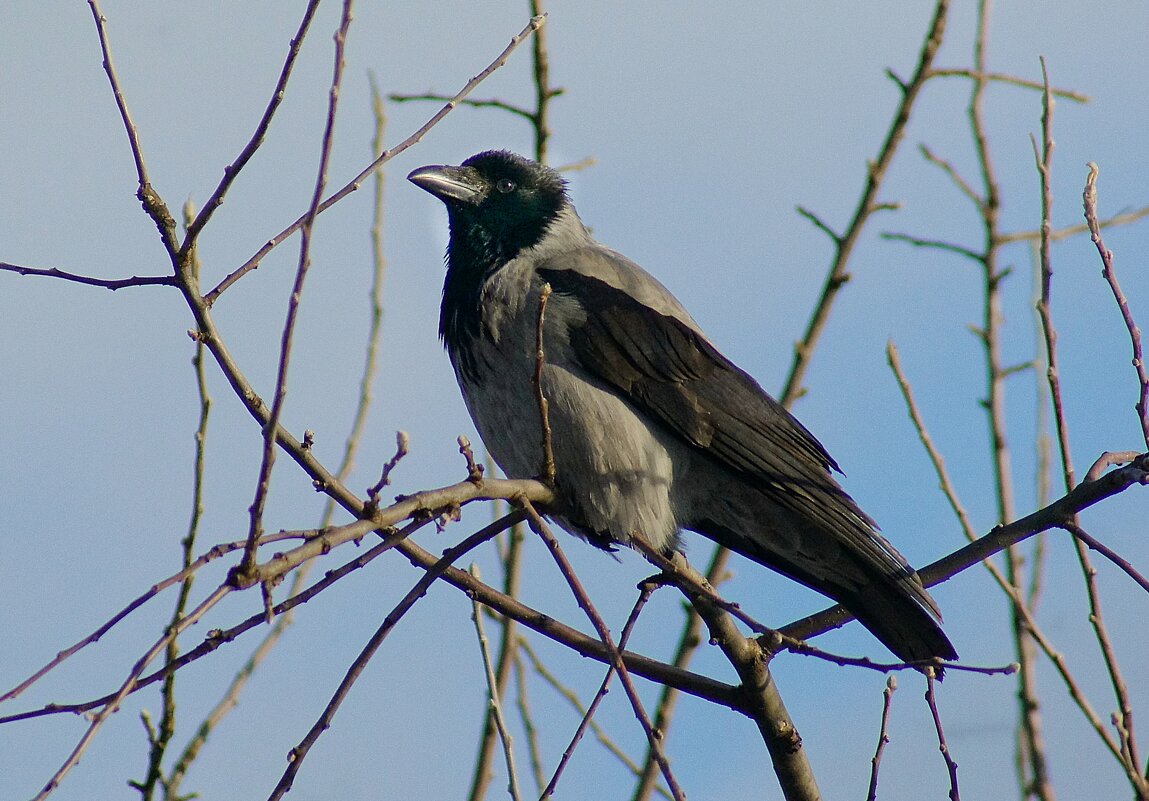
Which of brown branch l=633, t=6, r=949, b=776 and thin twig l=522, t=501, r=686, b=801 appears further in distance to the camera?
brown branch l=633, t=6, r=949, b=776

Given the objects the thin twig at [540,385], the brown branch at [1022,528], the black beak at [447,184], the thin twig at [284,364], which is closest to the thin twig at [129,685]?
the thin twig at [284,364]

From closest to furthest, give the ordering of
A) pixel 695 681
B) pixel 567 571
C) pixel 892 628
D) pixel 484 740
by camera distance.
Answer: pixel 567 571 → pixel 695 681 → pixel 892 628 → pixel 484 740

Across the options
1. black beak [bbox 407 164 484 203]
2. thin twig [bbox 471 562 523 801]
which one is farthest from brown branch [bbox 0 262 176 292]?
black beak [bbox 407 164 484 203]

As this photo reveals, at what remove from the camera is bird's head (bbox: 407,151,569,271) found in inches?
216

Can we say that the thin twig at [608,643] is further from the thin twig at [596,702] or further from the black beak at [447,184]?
the black beak at [447,184]

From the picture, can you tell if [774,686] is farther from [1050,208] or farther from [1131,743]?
[1050,208]

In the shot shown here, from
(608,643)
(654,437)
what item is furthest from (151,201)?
(654,437)

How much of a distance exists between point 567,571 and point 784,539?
1.89m

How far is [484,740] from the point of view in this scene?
534 cm

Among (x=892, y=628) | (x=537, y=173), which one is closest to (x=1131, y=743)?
(x=892, y=628)

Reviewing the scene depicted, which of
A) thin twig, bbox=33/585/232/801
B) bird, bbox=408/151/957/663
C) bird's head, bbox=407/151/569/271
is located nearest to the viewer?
thin twig, bbox=33/585/232/801

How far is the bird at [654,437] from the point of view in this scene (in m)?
4.52

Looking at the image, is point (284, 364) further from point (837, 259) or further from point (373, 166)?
point (837, 259)

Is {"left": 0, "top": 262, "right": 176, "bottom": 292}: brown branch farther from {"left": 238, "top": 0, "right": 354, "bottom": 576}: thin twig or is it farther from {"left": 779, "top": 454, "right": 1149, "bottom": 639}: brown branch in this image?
{"left": 779, "top": 454, "right": 1149, "bottom": 639}: brown branch
